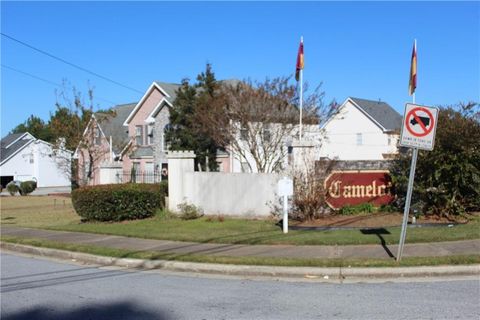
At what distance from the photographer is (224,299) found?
23.1ft

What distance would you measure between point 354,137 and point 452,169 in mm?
38626

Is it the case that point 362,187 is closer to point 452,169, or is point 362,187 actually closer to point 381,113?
point 452,169

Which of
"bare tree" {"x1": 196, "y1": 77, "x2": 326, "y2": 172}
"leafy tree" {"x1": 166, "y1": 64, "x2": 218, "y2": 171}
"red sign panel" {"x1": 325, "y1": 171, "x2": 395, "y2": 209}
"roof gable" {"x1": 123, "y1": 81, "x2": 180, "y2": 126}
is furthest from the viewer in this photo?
"roof gable" {"x1": 123, "y1": 81, "x2": 180, "y2": 126}

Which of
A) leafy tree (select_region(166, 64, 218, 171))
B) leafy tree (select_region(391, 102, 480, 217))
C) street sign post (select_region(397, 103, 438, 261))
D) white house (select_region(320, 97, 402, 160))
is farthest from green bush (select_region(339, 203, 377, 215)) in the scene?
white house (select_region(320, 97, 402, 160))

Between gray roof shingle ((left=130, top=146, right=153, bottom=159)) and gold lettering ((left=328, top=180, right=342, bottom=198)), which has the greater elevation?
gray roof shingle ((left=130, top=146, right=153, bottom=159))

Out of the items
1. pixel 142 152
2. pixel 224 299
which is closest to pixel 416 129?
pixel 224 299

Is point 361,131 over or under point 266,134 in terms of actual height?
over

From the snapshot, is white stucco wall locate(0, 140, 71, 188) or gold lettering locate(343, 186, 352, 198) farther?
white stucco wall locate(0, 140, 71, 188)

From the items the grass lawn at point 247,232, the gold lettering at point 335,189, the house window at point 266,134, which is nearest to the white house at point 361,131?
the house window at point 266,134

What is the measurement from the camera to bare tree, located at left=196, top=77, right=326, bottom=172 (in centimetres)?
2417

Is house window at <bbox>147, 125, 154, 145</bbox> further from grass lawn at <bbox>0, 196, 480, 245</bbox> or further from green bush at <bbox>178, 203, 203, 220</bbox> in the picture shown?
green bush at <bbox>178, 203, 203, 220</bbox>

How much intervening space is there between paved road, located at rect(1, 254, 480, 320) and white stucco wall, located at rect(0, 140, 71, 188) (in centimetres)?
6079

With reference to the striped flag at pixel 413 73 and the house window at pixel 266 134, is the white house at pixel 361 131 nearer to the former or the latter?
the house window at pixel 266 134

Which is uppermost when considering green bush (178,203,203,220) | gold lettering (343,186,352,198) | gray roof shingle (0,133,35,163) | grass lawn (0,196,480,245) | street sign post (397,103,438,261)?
gray roof shingle (0,133,35,163)
